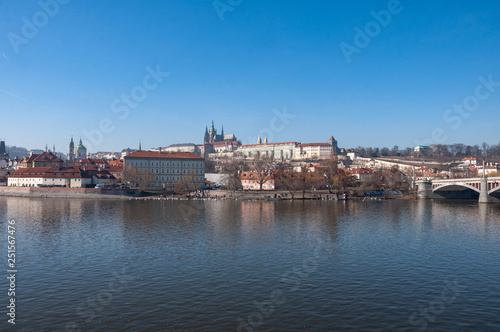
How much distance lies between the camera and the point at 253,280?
17.3 meters

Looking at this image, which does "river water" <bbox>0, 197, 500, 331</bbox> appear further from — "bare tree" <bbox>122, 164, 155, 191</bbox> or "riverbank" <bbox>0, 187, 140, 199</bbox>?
"bare tree" <bbox>122, 164, 155, 191</bbox>

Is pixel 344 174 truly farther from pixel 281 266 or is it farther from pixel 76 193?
pixel 281 266

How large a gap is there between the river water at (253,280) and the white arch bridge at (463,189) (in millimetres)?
33485

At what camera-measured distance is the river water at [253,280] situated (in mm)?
12992

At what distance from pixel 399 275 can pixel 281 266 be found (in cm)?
521

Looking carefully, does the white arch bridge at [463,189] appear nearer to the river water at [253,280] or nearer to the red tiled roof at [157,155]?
the river water at [253,280]

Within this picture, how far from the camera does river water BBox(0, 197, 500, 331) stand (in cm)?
1299

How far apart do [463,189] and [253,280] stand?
6662 cm

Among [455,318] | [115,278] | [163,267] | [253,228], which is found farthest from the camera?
[253,228]

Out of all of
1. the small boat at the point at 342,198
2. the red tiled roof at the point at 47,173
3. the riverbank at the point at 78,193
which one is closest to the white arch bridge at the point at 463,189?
the small boat at the point at 342,198

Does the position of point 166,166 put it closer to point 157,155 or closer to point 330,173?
point 157,155

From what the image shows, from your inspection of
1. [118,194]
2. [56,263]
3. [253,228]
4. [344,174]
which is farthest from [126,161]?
[56,263]

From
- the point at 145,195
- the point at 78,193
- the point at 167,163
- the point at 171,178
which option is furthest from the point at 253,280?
the point at 167,163

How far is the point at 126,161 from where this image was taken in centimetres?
8719
